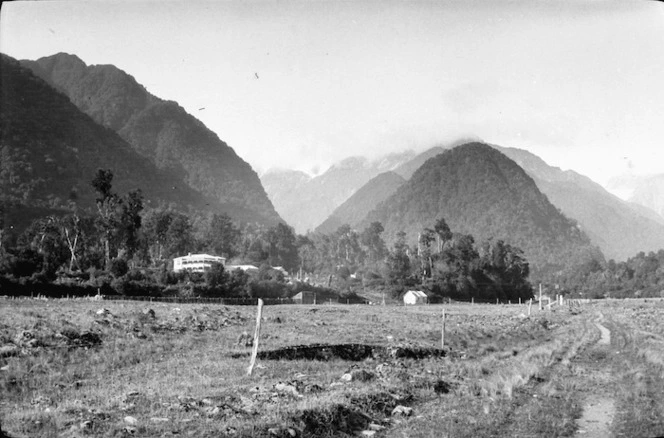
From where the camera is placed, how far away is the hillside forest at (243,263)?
67.0 m

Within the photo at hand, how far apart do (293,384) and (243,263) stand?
12341 centimetres

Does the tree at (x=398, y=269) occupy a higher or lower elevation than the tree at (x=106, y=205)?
lower

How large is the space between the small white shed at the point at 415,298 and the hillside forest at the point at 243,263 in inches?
166

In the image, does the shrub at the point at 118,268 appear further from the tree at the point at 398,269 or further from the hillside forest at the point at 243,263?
the tree at the point at 398,269

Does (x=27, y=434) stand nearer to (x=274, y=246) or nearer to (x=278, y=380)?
(x=278, y=380)

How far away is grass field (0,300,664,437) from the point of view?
34.9 ft

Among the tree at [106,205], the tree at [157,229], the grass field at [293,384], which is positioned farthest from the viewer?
the tree at [157,229]

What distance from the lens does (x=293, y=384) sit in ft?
46.4

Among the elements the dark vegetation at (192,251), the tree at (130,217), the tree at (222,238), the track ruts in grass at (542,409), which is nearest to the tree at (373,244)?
the dark vegetation at (192,251)

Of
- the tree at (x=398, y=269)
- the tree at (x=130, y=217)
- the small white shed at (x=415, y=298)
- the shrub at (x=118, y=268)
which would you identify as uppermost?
the tree at (x=130, y=217)

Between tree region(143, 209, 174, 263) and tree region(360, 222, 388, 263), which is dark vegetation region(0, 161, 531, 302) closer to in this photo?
tree region(143, 209, 174, 263)

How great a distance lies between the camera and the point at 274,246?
161 metres

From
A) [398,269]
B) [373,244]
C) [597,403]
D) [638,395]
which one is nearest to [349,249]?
[373,244]

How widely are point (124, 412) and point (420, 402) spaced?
23.1 ft
